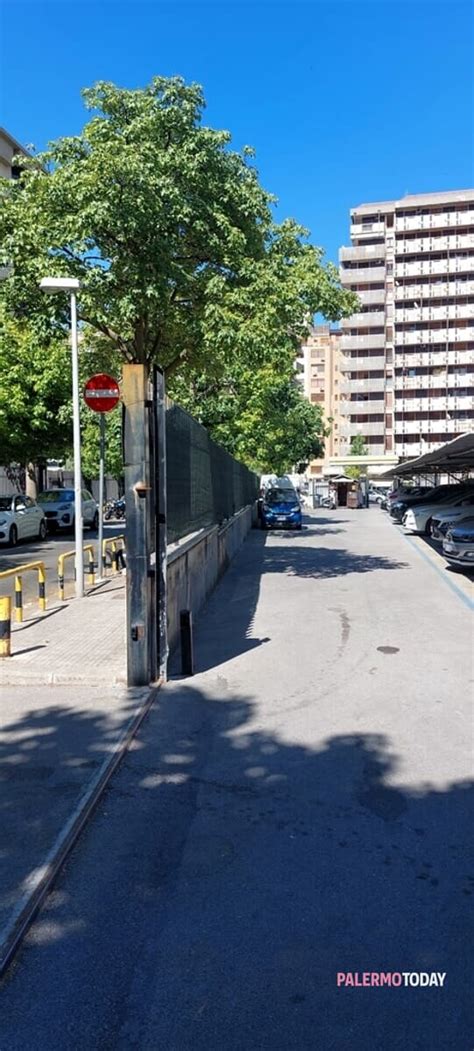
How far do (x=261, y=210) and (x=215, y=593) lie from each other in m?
6.56

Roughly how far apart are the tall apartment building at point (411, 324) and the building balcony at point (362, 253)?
120mm

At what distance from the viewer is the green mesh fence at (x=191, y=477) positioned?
7.94m

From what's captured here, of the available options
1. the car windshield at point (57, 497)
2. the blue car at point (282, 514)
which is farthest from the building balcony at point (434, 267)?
the car windshield at point (57, 497)

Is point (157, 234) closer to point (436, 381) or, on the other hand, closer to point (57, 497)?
point (57, 497)

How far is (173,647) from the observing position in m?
7.95

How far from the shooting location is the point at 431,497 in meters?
28.7

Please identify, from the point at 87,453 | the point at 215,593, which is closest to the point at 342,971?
the point at 215,593

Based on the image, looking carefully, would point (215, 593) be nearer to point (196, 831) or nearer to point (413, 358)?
point (196, 831)

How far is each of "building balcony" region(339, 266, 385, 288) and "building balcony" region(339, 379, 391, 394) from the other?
1162 cm

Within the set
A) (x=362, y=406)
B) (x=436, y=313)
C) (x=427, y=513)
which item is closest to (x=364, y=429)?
(x=362, y=406)

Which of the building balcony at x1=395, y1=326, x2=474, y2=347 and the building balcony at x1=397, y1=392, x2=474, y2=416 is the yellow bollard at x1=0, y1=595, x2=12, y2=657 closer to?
the building balcony at x1=397, y1=392, x2=474, y2=416

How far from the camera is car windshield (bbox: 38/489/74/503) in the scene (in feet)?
83.7

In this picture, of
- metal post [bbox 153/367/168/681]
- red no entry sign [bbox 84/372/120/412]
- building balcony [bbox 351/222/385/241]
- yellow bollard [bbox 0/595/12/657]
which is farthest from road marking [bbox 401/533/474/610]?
building balcony [bbox 351/222/385/241]

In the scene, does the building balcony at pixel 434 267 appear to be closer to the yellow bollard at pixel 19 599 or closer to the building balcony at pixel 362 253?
the building balcony at pixel 362 253
